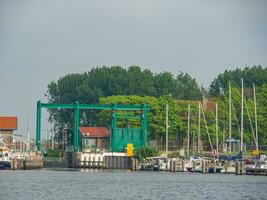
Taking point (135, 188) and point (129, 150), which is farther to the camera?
point (129, 150)

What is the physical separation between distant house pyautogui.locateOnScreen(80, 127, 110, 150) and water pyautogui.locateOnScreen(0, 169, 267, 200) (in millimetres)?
75177

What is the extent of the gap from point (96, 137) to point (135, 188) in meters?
100

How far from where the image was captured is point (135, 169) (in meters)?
150

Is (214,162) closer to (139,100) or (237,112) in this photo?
(237,112)

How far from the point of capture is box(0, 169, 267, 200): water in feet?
277

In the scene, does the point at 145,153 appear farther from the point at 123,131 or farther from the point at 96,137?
the point at 96,137

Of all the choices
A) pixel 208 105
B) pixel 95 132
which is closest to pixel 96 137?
pixel 95 132

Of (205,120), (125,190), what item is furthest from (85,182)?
(205,120)

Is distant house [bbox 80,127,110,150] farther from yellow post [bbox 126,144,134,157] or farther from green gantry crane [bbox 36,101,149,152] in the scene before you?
yellow post [bbox 126,144,134,157]

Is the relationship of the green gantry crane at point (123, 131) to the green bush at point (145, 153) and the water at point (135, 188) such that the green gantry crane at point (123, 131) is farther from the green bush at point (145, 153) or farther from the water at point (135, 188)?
the water at point (135, 188)

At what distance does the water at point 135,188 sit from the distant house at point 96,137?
75177mm

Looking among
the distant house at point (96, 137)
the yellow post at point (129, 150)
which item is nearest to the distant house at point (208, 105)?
the distant house at point (96, 137)

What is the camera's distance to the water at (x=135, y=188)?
8450 centimetres

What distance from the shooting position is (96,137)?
19575 centimetres
